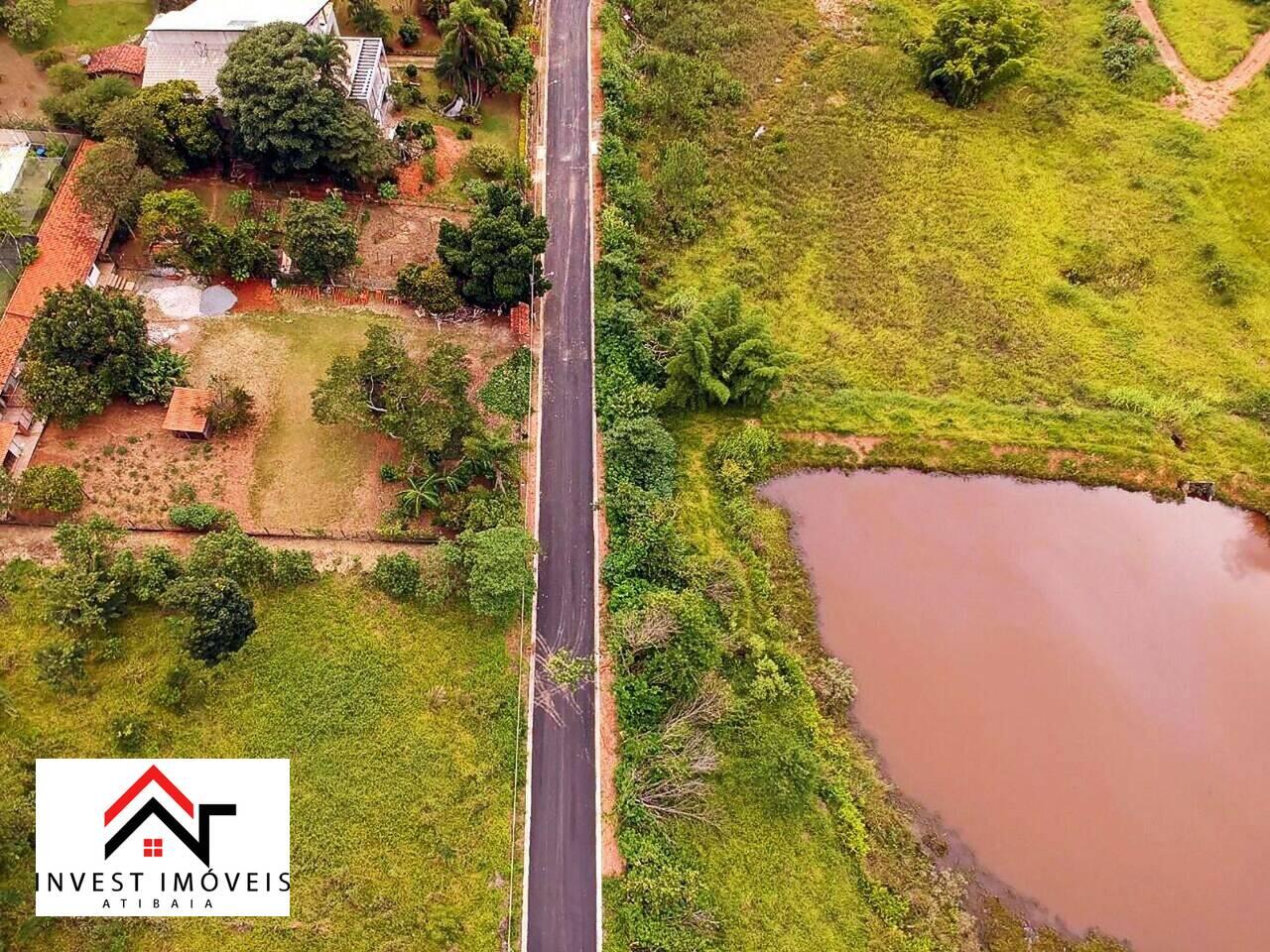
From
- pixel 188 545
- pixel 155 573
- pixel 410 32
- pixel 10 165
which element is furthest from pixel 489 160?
pixel 155 573

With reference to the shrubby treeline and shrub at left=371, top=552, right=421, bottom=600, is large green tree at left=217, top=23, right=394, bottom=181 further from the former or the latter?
shrub at left=371, top=552, right=421, bottom=600

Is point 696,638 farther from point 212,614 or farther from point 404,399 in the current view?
point 212,614

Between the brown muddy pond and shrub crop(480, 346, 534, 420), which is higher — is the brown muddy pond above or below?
below

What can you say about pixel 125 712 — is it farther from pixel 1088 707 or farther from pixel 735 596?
pixel 1088 707

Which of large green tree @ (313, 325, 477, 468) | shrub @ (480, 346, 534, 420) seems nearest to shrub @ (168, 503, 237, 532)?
large green tree @ (313, 325, 477, 468)

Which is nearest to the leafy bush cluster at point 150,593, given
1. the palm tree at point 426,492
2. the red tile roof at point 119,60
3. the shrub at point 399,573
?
the shrub at point 399,573

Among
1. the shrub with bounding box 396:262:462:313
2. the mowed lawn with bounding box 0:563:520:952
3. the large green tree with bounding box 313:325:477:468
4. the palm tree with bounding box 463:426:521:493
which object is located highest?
the shrub with bounding box 396:262:462:313

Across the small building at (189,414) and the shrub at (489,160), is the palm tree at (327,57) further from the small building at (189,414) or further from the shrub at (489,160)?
the small building at (189,414)
